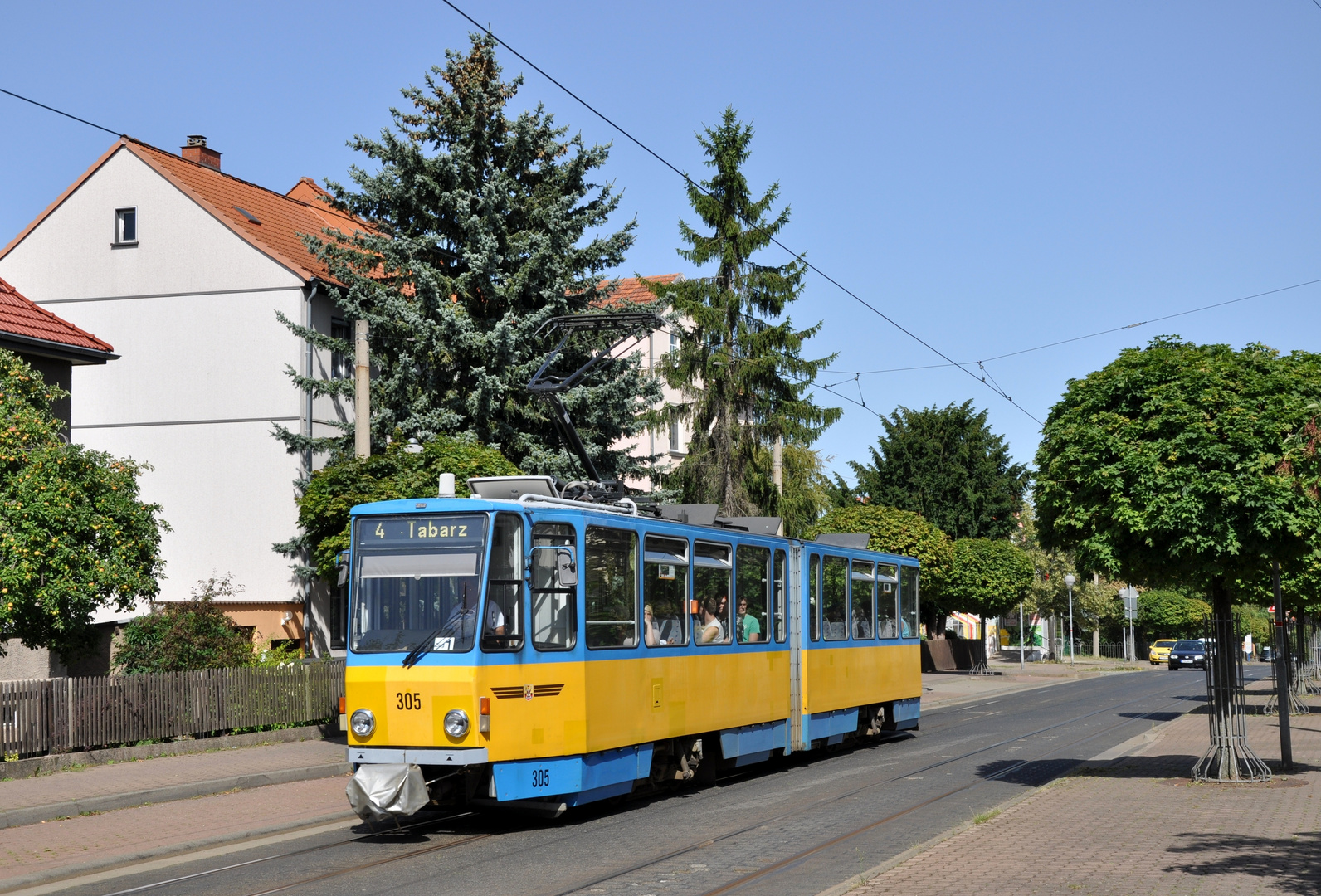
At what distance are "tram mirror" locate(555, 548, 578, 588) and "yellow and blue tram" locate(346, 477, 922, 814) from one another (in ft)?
0.05

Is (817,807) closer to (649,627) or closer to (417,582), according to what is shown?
(649,627)

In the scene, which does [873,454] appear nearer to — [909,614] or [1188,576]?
[909,614]

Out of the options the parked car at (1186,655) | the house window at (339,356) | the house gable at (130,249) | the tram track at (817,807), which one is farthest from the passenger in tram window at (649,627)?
the parked car at (1186,655)

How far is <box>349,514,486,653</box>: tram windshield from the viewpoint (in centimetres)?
1177

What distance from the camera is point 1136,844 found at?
34.0 feet

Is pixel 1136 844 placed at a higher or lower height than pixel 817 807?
higher

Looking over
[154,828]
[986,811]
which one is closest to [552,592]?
[154,828]

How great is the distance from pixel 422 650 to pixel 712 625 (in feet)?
14.0

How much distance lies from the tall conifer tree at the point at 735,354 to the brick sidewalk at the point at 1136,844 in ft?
66.4

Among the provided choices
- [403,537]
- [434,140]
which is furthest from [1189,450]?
[434,140]

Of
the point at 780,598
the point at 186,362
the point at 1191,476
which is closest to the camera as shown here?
the point at 1191,476

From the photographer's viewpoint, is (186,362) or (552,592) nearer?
(552,592)

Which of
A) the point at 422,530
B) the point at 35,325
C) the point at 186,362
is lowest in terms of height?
the point at 422,530

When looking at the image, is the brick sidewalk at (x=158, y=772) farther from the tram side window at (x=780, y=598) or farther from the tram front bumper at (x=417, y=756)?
the tram side window at (x=780, y=598)
